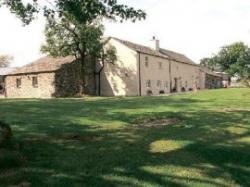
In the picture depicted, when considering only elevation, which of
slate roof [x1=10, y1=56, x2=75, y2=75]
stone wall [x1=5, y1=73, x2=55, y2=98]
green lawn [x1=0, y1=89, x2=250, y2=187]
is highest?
slate roof [x1=10, y1=56, x2=75, y2=75]

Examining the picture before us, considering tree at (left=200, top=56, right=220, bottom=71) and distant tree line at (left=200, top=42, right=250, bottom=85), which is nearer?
distant tree line at (left=200, top=42, right=250, bottom=85)

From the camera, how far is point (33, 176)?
9188mm

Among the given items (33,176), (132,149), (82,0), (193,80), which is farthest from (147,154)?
(193,80)

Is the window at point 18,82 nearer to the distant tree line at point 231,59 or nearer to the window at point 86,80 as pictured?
the window at point 86,80

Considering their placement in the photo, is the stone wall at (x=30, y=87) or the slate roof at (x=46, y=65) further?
the slate roof at (x=46, y=65)

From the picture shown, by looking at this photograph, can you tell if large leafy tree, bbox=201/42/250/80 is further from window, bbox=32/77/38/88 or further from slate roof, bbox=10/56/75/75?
window, bbox=32/77/38/88

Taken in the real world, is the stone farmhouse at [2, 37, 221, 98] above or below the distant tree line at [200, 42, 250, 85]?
below

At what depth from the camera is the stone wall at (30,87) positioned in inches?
1879

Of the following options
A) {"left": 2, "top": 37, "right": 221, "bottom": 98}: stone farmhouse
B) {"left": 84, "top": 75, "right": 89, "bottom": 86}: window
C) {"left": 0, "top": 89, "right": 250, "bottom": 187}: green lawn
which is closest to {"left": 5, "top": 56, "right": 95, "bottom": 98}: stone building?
{"left": 2, "top": 37, "right": 221, "bottom": 98}: stone farmhouse

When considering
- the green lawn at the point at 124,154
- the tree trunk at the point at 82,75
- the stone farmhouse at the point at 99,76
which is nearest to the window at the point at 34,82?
the stone farmhouse at the point at 99,76

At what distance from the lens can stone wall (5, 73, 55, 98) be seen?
47.7 metres

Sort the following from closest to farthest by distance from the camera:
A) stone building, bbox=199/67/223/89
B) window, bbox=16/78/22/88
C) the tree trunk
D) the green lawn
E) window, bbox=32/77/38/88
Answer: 1. the green lawn
2. the tree trunk
3. window, bbox=32/77/38/88
4. window, bbox=16/78/22/88
5. stone building, bbox=199/67/223/89

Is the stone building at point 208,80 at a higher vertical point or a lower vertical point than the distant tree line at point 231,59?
lower


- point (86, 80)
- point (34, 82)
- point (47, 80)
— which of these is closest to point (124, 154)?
point (47, 80)
